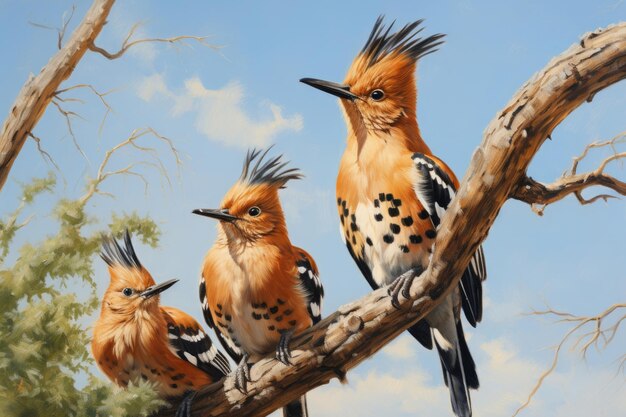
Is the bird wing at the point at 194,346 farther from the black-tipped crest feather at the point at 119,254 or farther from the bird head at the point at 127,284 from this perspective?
the black-tipped crest feather at the point at 119,254

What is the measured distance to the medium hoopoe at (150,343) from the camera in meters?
2.20

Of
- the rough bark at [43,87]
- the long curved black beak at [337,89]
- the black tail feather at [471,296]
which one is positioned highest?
the rough bark at [43,87]

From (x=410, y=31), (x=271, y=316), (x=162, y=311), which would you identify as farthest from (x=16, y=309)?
(x=410, y=31)

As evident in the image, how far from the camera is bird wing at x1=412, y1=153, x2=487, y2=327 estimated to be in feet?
6.37

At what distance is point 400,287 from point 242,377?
1.69 feet

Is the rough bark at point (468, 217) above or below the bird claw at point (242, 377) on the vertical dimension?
above

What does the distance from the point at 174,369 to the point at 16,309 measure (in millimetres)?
485

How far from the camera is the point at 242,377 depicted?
2.02 meters

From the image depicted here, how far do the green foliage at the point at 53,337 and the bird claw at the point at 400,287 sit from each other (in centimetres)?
69

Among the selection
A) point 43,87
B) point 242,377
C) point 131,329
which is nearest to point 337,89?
Answer: point 242,377

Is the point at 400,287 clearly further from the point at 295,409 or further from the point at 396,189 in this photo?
the point at 295,409

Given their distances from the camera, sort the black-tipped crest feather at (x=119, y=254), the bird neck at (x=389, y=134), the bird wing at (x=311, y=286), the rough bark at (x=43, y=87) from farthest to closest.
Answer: the rough bark at (x=43, y=87), the black-tipped crest feather at (x=119, y=254), the bird wing at (x=311, y=286), the bird neck at (x=389, y=134)

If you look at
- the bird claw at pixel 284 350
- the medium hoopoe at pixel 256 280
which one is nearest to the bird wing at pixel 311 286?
the medium hoopoe at pixel 256 280

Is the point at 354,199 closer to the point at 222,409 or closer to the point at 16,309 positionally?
the point at 222,409
